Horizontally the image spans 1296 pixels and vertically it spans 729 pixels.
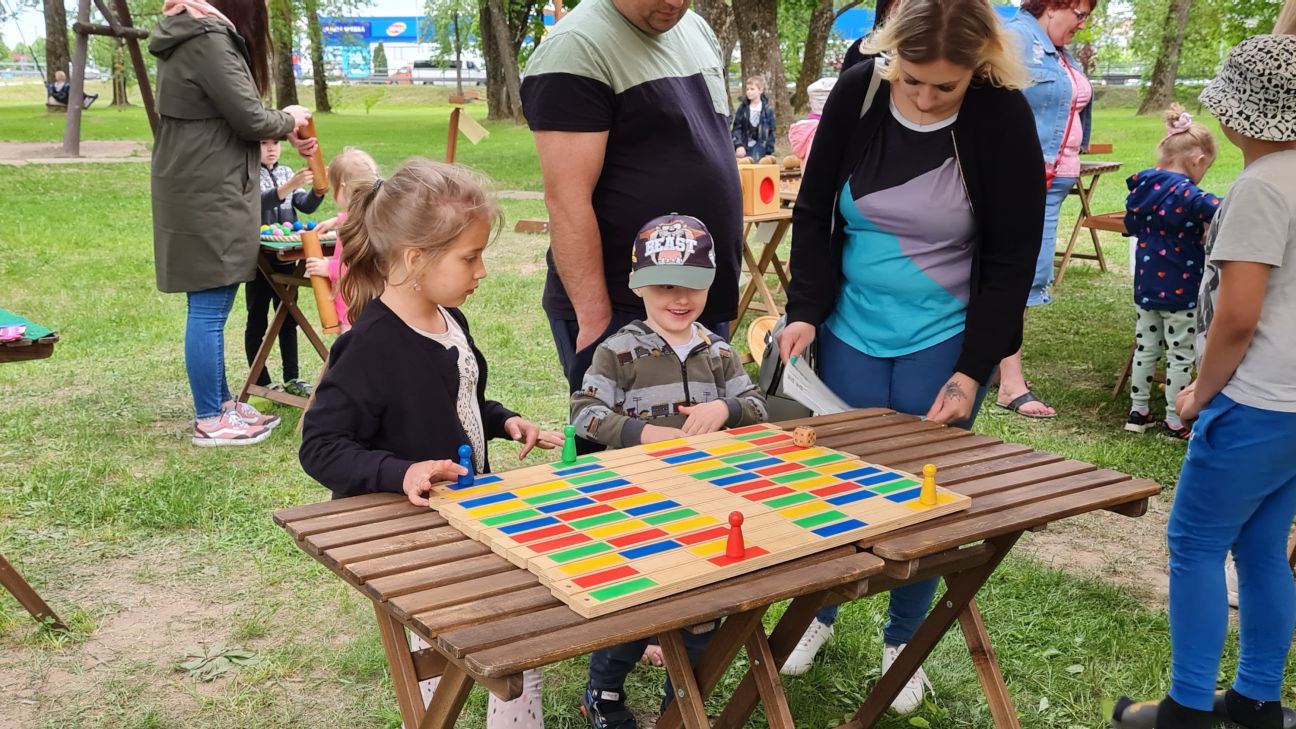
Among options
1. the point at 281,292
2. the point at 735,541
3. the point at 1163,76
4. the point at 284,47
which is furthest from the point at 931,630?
the point at 284,47

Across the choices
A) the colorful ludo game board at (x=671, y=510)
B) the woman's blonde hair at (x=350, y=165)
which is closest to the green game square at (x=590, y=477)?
the colorful ludo game board at (x=671, y=510)

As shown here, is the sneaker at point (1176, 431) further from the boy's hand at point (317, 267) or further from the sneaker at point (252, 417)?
the sneaker at point (252, 417)

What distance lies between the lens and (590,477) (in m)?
2.10

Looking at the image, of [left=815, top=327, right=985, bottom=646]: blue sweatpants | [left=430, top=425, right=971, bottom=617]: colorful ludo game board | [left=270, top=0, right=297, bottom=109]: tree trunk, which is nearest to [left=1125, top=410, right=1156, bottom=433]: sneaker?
[left=815, top=327, right=985, bottom=646]: blue sweatpants

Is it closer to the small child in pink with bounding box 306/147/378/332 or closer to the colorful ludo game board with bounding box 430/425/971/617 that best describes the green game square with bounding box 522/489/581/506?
the colorful ludo game board with bounding box 430/425/971/617

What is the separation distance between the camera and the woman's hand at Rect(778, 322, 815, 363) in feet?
9.05

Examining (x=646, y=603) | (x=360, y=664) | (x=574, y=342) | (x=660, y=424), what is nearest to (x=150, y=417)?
(x=360, y=664)

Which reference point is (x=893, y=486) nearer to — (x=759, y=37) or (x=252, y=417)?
(x=252, y=417)

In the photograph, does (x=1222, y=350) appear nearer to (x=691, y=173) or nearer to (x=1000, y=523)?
(x=1000, y=523)

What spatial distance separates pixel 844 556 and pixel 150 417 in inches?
175

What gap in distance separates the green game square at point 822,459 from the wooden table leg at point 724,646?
0.37m

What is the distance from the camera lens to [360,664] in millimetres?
3055

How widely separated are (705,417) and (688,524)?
0.75 meters

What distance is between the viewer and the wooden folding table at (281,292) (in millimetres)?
5004
